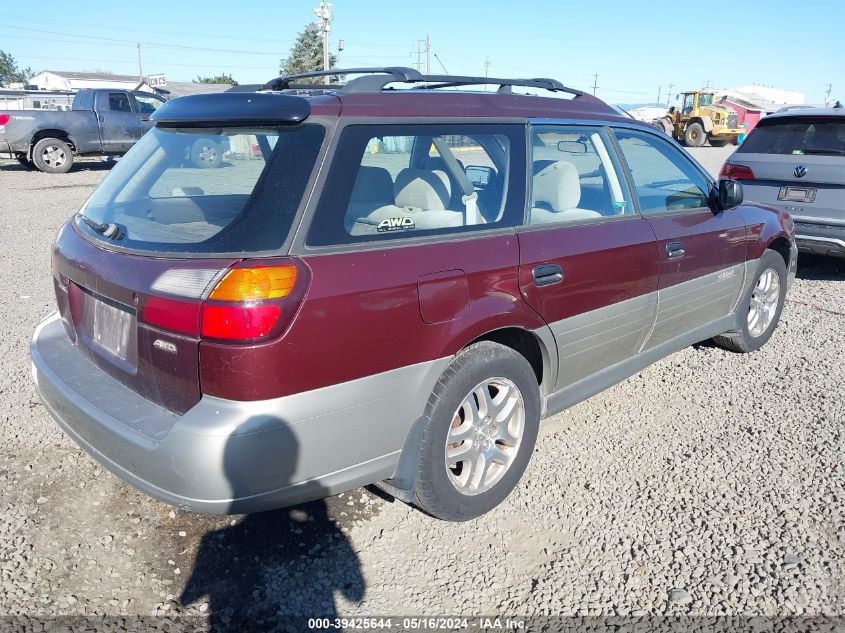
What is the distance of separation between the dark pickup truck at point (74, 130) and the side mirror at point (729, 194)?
14.8 metres

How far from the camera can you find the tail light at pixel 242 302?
2148 mm

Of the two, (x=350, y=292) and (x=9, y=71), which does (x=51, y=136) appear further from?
(x=9, y=71)

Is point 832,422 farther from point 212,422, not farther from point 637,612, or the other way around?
point 212,422

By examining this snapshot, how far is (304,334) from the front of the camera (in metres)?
2.22

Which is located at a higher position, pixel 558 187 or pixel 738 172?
pixel 558 187

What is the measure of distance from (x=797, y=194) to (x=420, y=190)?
525 centimetres

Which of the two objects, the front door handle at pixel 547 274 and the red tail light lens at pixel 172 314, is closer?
the red tail light lens at pixel 172 314

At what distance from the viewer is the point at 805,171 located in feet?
21.2

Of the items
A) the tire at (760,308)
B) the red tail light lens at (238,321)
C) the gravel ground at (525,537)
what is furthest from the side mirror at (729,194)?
the red tail light lens at (238,321)

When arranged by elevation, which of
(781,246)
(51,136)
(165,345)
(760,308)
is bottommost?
(51,136)

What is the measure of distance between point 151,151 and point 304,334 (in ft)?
4.27

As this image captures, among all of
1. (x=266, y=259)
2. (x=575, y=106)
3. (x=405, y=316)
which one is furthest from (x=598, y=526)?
(x=575, y=106)

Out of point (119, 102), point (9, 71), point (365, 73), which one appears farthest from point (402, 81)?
point (9, 71)

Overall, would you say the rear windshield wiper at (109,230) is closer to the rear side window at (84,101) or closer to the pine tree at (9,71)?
the rear side window at (84,101)
